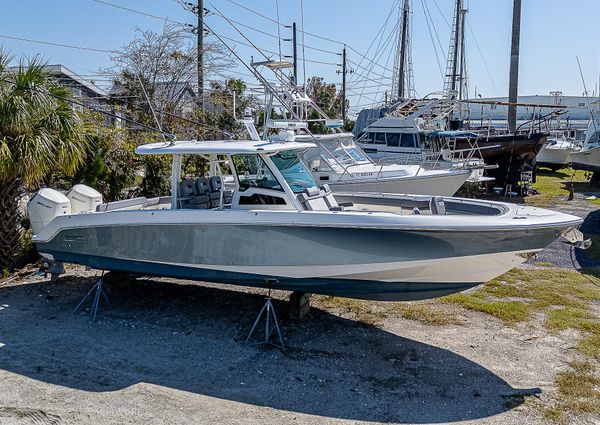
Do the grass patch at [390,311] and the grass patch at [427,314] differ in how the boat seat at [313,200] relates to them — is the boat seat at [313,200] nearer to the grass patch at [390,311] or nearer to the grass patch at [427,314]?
the grass patch at [390,311]

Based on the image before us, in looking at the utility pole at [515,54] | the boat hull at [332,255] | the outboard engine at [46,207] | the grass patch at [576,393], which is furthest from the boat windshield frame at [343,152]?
the utility pole at [515,54]

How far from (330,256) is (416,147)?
12.5 m

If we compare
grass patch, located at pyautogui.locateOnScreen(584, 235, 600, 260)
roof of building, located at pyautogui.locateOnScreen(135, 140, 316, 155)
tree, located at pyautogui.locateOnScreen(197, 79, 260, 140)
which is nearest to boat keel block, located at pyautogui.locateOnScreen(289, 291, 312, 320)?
roof of building, located at pyautogui.locateOnScreen(135, 140, 316, 155)

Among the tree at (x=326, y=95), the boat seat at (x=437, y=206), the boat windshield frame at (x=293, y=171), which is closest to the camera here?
the boat windshield frame at (x=293, y=171)

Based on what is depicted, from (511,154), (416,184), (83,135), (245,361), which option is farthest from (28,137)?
(511,154)

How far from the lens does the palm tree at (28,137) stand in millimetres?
7500

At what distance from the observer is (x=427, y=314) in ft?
23.6

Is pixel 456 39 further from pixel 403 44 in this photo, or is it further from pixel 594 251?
pixel 594 251

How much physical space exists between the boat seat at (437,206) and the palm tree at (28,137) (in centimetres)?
519

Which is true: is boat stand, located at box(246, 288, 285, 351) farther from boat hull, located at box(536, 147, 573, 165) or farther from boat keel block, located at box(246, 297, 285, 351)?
boat hull, located at box(536, 147, 573, 165)

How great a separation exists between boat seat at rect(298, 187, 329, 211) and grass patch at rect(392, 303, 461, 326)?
1.79 m

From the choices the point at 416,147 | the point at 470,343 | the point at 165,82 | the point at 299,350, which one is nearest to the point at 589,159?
the point at 416,147

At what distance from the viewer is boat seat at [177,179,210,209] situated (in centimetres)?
685

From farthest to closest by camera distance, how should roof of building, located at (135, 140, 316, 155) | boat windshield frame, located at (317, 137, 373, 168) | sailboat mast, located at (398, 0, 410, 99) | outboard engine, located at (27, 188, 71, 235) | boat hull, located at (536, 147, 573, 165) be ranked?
1. boat hull, located at (536, 147, 573, 165)
2. sailboat mast, located at (398, 0, 410, 99)
3. boat windshield frame, located at (317, 137, 373, 168)
4. outboard engine, located at (27, 188, 71, 235)
5. roof of building, located at (135, 140, 316, 155)
